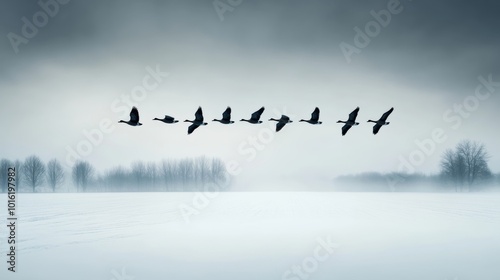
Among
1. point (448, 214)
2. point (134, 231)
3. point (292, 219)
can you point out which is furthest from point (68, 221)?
point (448, 214)

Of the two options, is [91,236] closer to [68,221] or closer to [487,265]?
[68,221]

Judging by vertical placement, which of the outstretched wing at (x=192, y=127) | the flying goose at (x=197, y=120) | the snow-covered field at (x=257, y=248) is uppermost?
the flying goose at (x=197, y=120)

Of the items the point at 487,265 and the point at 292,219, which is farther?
the point at 292,219

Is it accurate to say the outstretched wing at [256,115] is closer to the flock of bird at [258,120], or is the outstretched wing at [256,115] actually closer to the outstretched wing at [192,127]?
the flock of bird at [258,120]

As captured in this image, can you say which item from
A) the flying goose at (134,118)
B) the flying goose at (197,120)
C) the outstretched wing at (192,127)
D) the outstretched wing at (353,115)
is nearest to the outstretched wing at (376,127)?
the outstretched wing at (353,115)

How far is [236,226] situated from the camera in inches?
844

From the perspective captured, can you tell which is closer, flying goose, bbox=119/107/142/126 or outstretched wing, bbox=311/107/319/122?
flying goose, bbox=119/107/142/126

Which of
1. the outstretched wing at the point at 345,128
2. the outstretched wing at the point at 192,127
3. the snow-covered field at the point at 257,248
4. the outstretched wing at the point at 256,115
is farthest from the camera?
the outstretched wing at the point at 345,128

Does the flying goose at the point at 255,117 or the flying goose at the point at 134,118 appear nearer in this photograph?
the flying goose at the point at 134,118

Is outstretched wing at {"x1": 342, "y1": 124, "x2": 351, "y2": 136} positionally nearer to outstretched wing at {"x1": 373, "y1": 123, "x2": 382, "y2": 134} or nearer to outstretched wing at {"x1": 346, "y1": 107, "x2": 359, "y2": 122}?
outstretched wing at {"x1": 346, "y1": 107, "x2": 359, "y2": 122}

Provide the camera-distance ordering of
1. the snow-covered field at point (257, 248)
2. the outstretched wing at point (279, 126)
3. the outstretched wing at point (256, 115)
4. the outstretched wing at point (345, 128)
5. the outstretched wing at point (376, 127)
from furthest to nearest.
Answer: the outstretched wing at point (376, 127) → the outstretched wing at point (345, 128) → the outstretched wing at point (279, 126) → the outstretched wing at point (256, 115) → the snow-covered field at point (257, 248)

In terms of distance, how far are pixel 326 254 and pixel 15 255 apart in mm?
11394

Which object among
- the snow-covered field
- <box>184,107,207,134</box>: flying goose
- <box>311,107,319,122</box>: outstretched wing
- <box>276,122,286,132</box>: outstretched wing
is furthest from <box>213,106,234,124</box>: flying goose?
the snow-covered field

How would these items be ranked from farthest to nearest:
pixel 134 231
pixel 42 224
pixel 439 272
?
pixel 42 224 → pixel 134 231 → pixel 439 272
